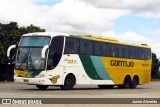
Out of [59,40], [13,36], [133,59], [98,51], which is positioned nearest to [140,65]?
[133,59]

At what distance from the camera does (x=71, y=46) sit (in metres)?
25.2

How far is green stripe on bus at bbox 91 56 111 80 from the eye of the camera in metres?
27.5

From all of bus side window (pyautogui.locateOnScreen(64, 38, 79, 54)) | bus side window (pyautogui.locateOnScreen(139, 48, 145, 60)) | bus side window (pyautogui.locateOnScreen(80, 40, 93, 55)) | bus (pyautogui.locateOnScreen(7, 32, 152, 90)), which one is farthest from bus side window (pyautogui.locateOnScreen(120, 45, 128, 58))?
bus side window (pyautogui.locateOnScreen(64, 38, 79, 54))

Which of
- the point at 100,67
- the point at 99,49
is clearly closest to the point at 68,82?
the point at 100,67

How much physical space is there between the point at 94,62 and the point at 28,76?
5215 mm

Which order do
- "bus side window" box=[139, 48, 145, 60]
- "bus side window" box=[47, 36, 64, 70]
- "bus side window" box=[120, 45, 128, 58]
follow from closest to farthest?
"bus side window" box=[47, 36, 64, 70], "bus side window" box=[120, 45, 128, 58], "bus side window" box=[139, 48, 145, 60]

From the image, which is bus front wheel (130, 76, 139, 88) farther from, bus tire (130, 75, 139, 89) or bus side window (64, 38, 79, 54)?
bus side window (64, 38, 79, 54)

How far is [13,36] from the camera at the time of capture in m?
47.7

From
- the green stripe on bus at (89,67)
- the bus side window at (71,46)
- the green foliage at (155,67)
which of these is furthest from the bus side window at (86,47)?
the green foliage at (155,67)

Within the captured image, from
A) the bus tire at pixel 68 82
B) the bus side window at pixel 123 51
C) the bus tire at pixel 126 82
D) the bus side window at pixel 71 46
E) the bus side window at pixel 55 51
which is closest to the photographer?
the bus side window at pixel 55 51

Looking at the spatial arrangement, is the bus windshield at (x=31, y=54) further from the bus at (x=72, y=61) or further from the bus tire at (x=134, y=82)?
the bus tire at (x=134, y=82)

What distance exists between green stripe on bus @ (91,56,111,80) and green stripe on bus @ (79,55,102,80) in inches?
11.2

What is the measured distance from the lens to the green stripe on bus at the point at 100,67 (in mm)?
27453

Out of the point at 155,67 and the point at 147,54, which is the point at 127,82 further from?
the point at 155,67
